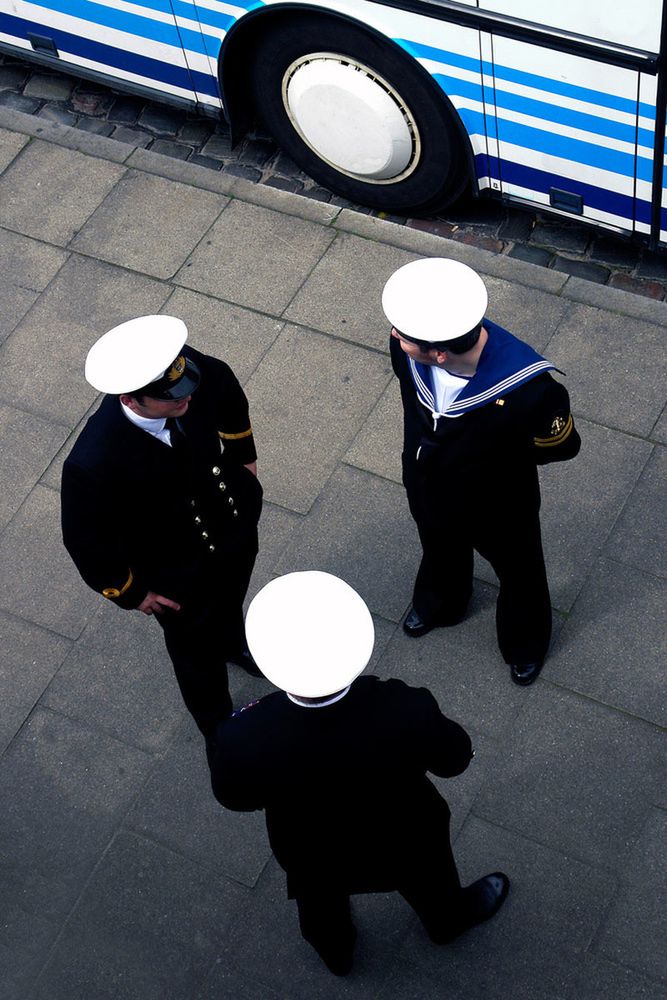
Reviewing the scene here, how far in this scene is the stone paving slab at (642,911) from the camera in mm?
4078

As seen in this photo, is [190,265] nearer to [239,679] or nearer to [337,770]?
[239,679]

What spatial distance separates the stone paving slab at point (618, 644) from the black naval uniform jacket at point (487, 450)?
0.86 meters

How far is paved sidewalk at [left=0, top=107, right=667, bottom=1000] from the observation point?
4.23 meters

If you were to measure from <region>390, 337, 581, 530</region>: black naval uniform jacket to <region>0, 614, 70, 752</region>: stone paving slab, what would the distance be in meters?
1.77

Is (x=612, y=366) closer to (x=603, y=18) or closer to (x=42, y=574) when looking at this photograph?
(x=603, y=18)

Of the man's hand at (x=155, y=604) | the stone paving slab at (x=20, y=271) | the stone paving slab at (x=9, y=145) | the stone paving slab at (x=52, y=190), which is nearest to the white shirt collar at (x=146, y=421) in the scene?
the man's hand at (x=155, y=604)

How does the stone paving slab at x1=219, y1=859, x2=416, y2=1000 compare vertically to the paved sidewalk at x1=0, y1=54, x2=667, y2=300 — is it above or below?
below

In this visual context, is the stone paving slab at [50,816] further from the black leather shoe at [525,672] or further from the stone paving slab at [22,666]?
the black leather shoe at [525,672]

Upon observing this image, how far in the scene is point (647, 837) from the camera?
431 centimetres

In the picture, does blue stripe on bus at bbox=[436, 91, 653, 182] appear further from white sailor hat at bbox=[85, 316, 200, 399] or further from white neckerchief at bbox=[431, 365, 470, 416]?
white sailor hat at bbox=[85, 316, 200, 399]

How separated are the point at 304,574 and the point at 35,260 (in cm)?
378

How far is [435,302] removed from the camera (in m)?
3.66

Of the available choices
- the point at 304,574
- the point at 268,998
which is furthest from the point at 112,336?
the point at 268,998

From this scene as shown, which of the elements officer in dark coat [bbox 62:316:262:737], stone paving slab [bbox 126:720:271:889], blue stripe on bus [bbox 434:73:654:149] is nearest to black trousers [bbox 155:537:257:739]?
officer in dark coat [bbox 62:316:262:737]
